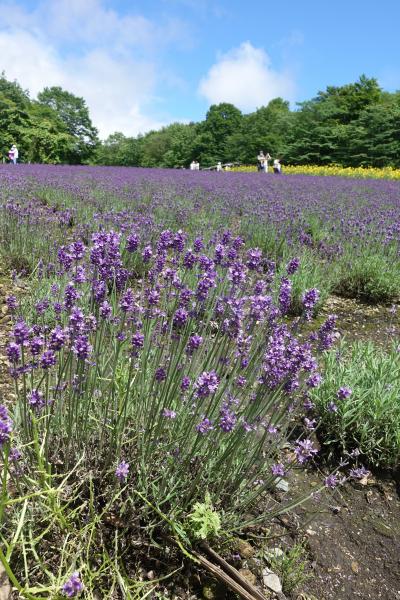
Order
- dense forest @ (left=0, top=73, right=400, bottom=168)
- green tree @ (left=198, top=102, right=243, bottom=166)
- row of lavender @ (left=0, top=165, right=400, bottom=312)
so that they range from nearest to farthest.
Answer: row of lavender @ (left=0, top=165, right=400, bottom=312), dense forest @ (left=0, top=73, right=400, bottom=168), green tree @ (left=198, top=102, right=243, bottom=166)

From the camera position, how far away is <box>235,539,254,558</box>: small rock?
6.59ft

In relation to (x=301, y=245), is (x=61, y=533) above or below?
below

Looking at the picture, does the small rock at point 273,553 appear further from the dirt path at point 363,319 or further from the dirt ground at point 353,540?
the dirt path at point 363,319

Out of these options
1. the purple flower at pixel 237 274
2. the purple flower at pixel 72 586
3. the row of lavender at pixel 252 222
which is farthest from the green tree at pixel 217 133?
the purple flower at pixel 72 586

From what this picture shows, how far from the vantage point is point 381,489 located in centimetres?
257

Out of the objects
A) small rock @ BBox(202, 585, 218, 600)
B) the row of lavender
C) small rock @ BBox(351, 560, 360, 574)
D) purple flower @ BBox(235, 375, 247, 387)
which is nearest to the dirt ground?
small rock @ BBox(351, 560, 360, 574)

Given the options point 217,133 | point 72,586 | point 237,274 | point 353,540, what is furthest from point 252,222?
point 217,133

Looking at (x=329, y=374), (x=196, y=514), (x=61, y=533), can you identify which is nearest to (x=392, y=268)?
(x=329, y=374)

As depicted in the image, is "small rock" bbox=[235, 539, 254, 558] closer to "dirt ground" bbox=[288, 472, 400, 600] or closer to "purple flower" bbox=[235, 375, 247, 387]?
"dirt ground" bbox=[288, 472, 400, 600]

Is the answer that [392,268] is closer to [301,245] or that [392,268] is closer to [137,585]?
[301,245]

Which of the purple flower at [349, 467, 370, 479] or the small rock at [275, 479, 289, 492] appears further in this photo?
the small rock at [275, 479, 289, 492]

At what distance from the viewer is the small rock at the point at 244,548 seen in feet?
6.59

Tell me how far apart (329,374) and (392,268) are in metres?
2.94

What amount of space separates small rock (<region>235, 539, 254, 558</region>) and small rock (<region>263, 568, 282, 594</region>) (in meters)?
0.09
